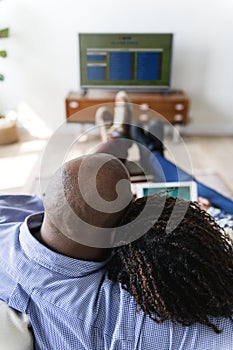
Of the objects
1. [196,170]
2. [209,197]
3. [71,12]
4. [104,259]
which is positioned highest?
[71,12]

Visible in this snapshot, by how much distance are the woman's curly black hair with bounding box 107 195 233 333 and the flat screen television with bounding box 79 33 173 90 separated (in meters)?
2.45

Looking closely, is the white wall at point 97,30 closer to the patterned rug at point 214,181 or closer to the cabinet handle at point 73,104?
the cabinet handle at point 73,104

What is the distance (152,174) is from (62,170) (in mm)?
997

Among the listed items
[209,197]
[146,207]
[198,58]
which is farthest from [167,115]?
[146,207]

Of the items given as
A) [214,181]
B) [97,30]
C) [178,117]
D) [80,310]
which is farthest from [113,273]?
[97,30]

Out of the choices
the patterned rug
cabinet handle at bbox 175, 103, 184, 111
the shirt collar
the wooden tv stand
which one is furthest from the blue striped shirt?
cabinet handle at bbox 175, 103, 184, 111

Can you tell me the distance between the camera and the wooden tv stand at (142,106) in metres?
2.90

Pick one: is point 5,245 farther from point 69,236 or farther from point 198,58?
point 198,58

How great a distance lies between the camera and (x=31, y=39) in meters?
2.88

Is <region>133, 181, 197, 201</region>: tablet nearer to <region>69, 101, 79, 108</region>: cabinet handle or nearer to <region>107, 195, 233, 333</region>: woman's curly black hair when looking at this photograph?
<region>107, 195, 233, 333</region>: woman's curly black hair

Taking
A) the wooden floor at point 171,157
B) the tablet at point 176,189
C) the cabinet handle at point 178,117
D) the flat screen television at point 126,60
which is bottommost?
the wooden floor at point 171,157

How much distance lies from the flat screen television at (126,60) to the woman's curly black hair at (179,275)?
2.45 meters

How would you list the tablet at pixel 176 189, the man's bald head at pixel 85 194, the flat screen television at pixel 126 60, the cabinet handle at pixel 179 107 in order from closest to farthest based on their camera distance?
the man's bald head at pixel 85 194 < the tablet at pixel 176 189 < the flat screen television at pixel 126 60 < the cabinet handle at pixel 179 107

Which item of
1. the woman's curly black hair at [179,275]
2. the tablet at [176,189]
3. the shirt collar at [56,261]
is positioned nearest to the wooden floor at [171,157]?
the tablet at [176,189]
